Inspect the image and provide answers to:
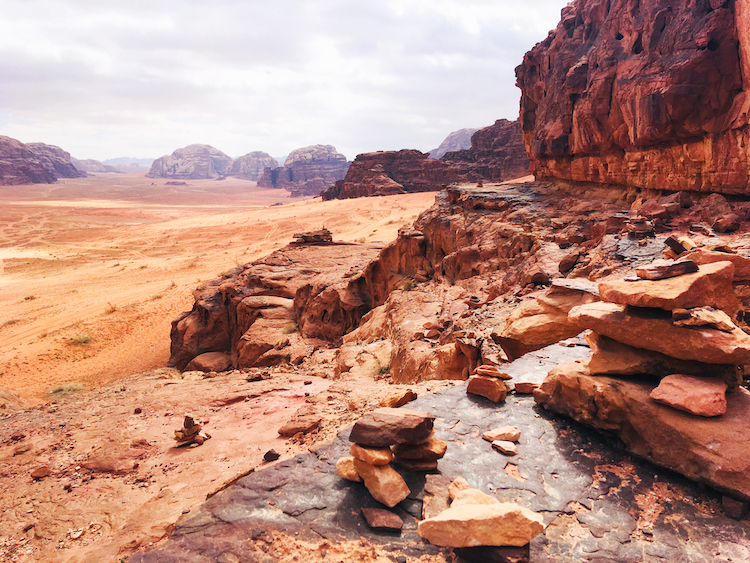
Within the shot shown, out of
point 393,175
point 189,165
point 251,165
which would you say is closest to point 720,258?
point 393,175

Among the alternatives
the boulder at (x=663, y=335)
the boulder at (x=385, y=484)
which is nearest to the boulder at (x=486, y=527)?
the boulder at (x=385, y=484)

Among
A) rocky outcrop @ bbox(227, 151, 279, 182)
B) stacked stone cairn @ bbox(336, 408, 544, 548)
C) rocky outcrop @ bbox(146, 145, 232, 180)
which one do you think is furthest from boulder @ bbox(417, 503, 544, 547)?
rocky outcrop @ bbox(227, 151, 279, 182)

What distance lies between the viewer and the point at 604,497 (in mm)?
2730

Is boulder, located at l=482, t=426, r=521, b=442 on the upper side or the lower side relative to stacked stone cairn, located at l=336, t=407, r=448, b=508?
lower

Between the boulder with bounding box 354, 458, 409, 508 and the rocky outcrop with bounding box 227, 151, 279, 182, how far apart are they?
154615 mm

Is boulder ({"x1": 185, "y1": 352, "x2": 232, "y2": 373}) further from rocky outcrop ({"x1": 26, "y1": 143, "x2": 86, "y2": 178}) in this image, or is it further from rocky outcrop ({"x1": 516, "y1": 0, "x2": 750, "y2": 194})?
rocky outcrop ({"x1": 26, "y1": 143, "x2": 86, "y2": 178})

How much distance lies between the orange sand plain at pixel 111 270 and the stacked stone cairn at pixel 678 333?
13.4 m

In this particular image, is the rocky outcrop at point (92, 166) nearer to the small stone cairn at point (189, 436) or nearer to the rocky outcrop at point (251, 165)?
the rocky outcrop at point (251, 165)

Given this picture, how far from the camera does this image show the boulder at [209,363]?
13.7m

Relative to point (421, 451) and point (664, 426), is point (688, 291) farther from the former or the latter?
point (421, 451)

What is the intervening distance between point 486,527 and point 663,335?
6.84 feet

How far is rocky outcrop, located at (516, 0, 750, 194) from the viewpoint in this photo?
7.56 metres

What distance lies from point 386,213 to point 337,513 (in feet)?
130

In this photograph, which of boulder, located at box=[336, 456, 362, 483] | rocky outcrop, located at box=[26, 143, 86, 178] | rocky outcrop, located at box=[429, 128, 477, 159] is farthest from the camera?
rocky outcrop, located at box=[429, 128, 477, 159]
